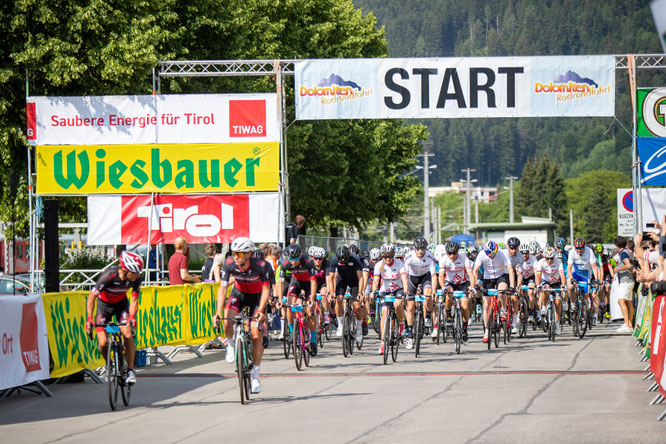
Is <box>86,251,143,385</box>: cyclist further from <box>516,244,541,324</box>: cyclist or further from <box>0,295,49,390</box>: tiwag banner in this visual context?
<box>516,244,541,324</box>: cyclist

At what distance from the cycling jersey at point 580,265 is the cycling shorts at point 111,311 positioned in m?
12.0

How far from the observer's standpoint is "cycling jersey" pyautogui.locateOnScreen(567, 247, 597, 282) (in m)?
21.2

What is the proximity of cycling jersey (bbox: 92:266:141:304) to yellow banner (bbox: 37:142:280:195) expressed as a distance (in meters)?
11.1

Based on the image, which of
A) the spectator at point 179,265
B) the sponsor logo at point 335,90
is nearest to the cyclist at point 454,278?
the spectator at point 179,265

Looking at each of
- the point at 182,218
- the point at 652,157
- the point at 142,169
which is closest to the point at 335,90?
the point at 182,218

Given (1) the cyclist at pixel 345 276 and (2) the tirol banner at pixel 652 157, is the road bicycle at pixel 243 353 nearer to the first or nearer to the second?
(1) the cyclist at pixel 345 276

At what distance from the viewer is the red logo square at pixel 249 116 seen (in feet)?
74.1

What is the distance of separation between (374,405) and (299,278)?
5.67 meters

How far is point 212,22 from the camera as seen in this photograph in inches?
1245

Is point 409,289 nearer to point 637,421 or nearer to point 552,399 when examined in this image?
point 552,399

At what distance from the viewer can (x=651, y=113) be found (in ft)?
75.8

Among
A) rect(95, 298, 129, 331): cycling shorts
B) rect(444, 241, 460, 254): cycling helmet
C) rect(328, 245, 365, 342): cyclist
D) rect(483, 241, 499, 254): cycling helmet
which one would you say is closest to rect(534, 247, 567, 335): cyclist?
rect(483, 241, 499, 254): cycling helmet

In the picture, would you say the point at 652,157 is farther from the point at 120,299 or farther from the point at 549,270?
the point at 120,299

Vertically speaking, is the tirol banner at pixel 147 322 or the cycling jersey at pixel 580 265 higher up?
the cycling jersey at pixel 580 265
